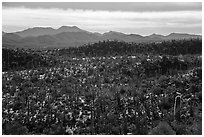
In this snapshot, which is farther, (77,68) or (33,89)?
(77,68)

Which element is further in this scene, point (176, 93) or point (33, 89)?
point (33, 89)

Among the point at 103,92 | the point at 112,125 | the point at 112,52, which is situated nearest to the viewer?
the point at 112,125

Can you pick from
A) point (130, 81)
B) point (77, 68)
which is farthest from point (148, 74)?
point (77, 68)

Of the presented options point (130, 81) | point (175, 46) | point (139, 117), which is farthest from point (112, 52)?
point (139, 117)

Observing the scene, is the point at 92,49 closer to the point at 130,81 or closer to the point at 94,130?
the point at 130,81

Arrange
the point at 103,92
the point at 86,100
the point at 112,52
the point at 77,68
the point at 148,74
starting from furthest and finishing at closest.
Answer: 1. the point at 112,52
2. the point at 77,68
3. the point at 148,74
4. the point at 103,92
5. the point at 86,100

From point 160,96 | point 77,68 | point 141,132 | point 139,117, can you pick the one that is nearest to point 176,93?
point 160,96

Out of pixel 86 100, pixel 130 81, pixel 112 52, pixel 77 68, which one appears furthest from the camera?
pixel 112 52

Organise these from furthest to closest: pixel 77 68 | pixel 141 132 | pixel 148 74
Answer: pixel 77 68 → pixel 148 74 → pixel 141 132

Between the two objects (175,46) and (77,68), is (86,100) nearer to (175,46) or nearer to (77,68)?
(77,68)
